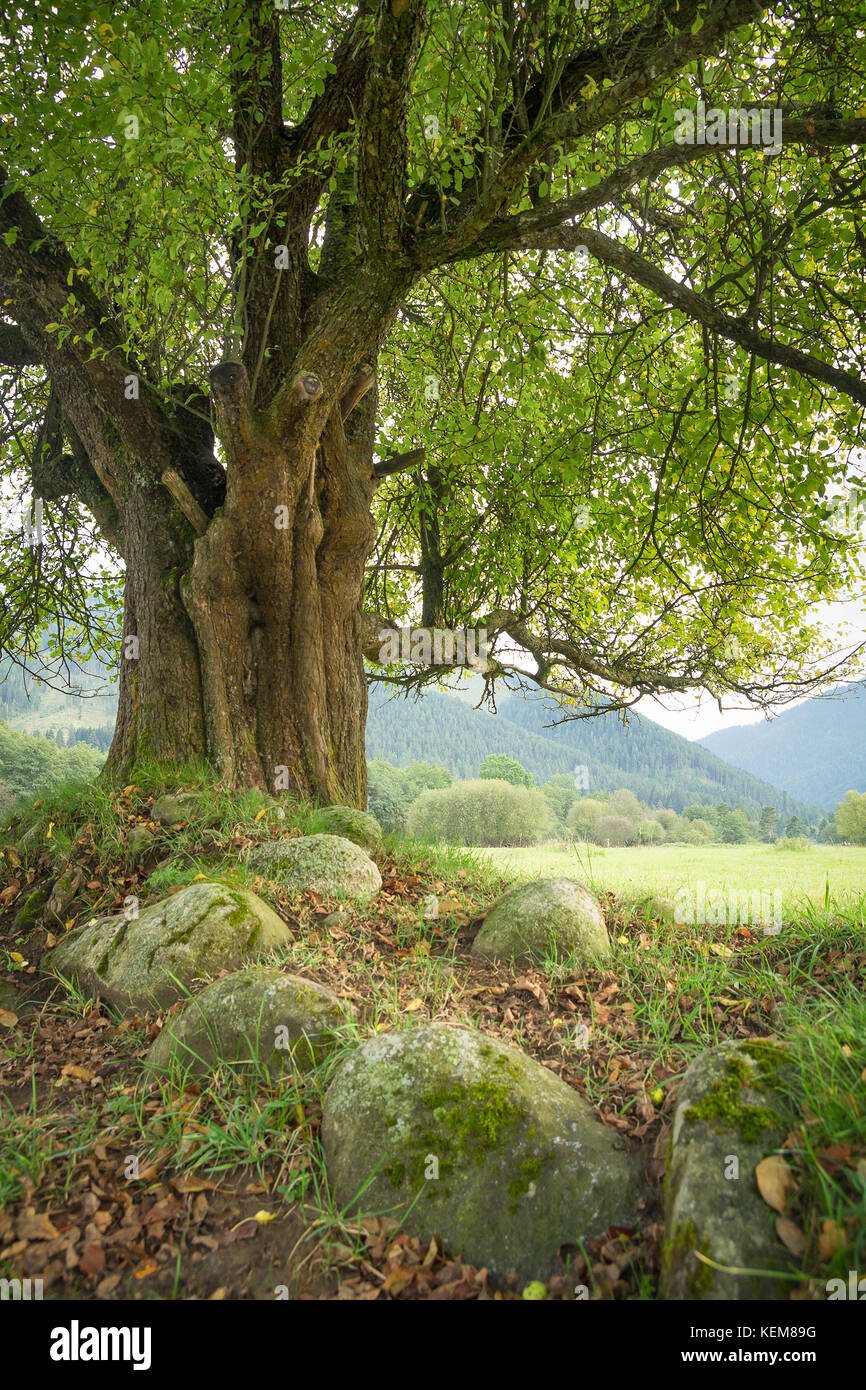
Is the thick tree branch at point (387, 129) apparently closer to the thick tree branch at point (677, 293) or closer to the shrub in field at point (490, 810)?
the thick tree branch at point (677, 293)

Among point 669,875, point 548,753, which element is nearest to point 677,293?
point 669,875

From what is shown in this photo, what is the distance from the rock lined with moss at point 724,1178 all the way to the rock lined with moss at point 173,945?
2851 millimetres

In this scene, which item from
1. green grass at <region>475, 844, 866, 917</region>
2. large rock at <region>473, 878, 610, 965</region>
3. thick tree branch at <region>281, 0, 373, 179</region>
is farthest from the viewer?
A: thick tree branch at <region>281, 0, 373, 179</region>

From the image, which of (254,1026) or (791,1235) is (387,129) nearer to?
(254,1026)

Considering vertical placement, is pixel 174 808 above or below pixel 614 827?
above

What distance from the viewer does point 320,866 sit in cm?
600

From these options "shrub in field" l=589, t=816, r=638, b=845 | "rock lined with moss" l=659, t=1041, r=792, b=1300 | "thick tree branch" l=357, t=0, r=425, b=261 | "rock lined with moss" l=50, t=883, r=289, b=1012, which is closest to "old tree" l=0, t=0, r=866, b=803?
"thick tree branch" l=357, t=0, r=425, b=261

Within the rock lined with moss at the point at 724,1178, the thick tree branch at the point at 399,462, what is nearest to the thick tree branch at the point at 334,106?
the thick tree branch at the point at 399,462

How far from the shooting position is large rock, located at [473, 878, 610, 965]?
5.16m

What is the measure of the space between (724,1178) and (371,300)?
20.5 feet

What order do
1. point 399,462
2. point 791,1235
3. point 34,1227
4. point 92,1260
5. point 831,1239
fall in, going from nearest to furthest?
1. point 831,1239
2. point 791,1235
3. point 92,1260
4. point 34,1227
5. point 399,462

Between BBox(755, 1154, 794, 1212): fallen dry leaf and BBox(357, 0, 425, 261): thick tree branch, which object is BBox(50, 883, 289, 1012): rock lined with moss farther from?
BBox(357, 0, 425, 261): thick tree branch

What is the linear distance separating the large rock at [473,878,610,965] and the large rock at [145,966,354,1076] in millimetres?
1554

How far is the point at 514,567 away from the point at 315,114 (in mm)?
5821
